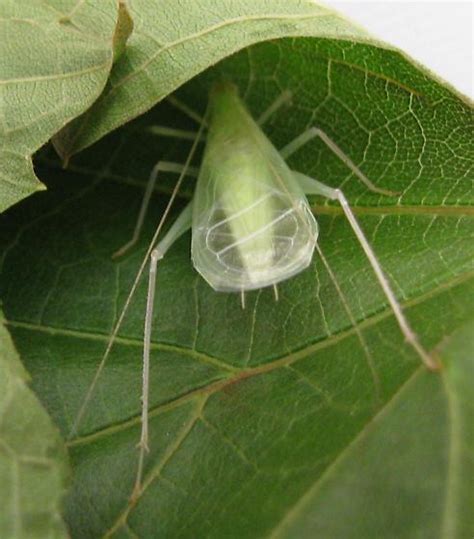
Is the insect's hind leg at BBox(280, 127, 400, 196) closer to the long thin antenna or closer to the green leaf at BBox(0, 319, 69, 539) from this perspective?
the long thin antenna

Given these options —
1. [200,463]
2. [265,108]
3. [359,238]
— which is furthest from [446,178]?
[200,463]

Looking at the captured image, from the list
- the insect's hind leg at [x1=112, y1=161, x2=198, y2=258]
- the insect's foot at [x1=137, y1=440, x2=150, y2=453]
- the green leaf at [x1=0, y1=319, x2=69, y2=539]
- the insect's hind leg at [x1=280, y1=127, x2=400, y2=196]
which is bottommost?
the green leaf at [x1=0, y1=319, x2=69, y2=539]

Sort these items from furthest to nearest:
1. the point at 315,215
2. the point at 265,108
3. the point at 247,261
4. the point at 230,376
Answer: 1. the point at 265,108
2. the point at 315,215
3. the point at 230,376
4. the point at 247,261

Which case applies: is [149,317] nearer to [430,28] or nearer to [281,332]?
[281,332]

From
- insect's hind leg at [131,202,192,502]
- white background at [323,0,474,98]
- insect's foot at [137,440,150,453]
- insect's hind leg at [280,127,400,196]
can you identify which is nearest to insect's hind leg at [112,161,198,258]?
insect's hind leg at [131,202,192,502]

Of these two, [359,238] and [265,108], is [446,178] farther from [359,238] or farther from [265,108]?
[265,108]
